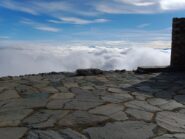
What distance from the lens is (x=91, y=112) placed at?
4.01m

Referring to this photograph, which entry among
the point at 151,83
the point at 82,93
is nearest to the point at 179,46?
the point at 151,83

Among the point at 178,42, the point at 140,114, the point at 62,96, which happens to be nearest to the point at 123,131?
the point at 140,114

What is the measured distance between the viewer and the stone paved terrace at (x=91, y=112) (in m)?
3.22

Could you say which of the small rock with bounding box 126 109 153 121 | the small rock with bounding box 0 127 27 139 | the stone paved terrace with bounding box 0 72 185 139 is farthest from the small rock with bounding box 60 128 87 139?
the small rock with bounding box 126 109 153 121

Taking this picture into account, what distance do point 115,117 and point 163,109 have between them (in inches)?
37.7

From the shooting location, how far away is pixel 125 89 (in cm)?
587

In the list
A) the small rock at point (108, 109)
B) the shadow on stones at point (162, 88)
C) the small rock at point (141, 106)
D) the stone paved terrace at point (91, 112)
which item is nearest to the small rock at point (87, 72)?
the shadow on stones at point (162, 88)

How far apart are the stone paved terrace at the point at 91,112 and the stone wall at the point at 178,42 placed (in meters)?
3.39

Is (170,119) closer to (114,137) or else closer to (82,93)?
(114,137)

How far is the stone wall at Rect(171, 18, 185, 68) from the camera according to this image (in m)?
9.19

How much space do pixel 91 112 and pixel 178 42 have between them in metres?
6.29

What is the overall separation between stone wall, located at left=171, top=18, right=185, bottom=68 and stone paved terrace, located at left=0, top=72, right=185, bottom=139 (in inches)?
133

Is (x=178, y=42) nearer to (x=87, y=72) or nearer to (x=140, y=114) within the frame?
(x=87, y=72)

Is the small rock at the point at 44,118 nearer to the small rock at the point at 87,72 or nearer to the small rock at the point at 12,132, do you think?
the small rock at the point at 12,132
